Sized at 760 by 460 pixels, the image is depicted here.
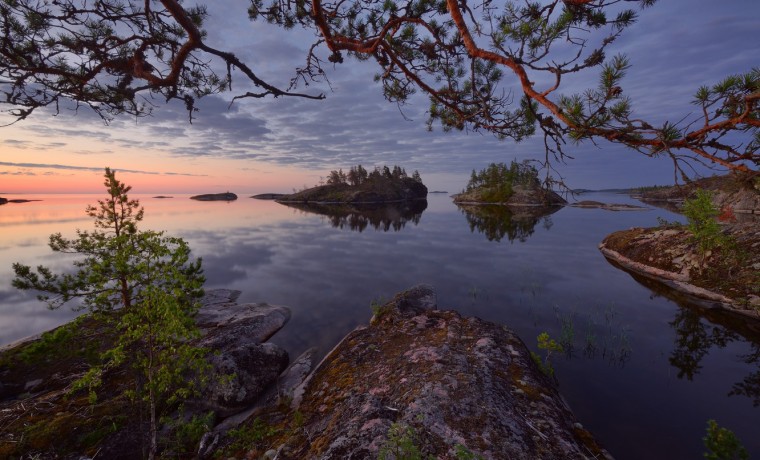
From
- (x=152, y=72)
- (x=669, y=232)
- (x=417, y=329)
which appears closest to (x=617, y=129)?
Answer: (x=417, y=329)

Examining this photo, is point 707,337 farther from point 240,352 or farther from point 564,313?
point 240,352

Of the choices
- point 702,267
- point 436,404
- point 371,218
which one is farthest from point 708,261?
point 371,218

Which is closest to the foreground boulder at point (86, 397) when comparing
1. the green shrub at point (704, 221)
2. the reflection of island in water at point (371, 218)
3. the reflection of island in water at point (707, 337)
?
the reflection of island in water at point (707, 337)

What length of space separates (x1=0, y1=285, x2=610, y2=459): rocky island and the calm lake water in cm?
256

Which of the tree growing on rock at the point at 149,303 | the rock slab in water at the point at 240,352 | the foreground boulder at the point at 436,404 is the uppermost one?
the tree growing on rock at the point at 149,303

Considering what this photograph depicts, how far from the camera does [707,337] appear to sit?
11.5 m

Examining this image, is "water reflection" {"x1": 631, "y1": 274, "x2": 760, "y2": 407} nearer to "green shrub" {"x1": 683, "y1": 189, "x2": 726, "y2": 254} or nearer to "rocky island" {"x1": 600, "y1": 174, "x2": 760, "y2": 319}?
"rocky island" {"x1": 600, "y1": 174, "x2": 760, "y2": 319}

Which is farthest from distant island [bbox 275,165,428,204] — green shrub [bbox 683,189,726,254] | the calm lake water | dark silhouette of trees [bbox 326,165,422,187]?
green shrub [bbox 683,189,726,254]

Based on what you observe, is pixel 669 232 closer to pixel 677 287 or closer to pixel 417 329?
pixel 677 287

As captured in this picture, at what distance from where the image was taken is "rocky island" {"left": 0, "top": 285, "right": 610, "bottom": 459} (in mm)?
4629

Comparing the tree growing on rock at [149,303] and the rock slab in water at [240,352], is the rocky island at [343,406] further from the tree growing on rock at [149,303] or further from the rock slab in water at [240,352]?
the tree growing on rock at [149,303]

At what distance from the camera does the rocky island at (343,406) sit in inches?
182

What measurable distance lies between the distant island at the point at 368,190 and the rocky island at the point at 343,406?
114 metres

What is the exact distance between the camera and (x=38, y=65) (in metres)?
6.33
